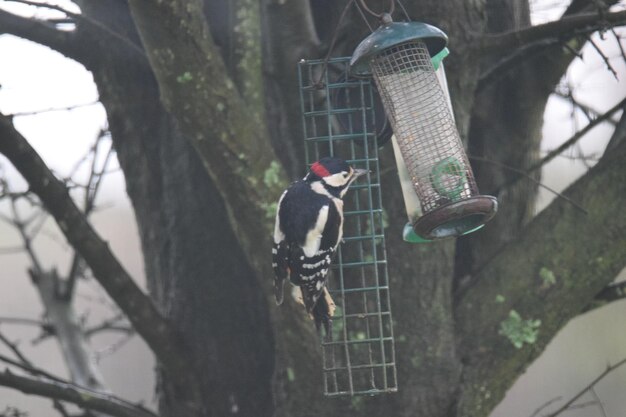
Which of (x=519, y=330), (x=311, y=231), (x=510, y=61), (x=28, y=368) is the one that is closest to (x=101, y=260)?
(x=28, y=368)

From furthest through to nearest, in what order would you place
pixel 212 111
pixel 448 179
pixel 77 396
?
1. pixel 77 396
2. pixel 212 111
3. pixel 448 179

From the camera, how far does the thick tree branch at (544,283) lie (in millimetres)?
3471

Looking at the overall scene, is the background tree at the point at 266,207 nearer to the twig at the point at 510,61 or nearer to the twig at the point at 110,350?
the twig at the point at 510,61

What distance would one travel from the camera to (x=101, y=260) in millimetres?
3549

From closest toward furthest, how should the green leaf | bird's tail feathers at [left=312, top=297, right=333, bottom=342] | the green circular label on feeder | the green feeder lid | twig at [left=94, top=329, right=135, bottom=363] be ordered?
the green feeder lid, the green circular label on feeder, bird's tail feathers at [left=312, top=297, right=333, bottom=342], the green leaf, twig at [left=94, top=329, right=135, bottom=363]

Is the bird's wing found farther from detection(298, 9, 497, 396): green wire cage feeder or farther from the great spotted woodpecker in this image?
detection(298, 9, 497, 396): green wire cage feeder

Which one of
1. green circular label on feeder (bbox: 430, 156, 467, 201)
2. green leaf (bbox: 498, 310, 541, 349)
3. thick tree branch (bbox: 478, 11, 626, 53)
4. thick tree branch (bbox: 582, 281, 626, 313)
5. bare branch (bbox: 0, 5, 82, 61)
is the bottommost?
green leaf (bbox: 498, 310, 541, 349)

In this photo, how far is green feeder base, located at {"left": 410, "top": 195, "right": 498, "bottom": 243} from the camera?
8.60 feet

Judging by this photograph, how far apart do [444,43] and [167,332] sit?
1655 millimetres

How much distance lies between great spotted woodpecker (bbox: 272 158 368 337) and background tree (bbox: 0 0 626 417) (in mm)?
124

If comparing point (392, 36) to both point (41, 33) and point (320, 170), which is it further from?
point (41, 33)

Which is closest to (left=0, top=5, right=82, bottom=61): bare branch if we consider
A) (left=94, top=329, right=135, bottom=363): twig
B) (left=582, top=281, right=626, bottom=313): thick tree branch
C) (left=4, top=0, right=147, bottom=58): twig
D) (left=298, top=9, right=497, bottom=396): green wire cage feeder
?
(left=4, top=0, right=147, bottom=58): twig

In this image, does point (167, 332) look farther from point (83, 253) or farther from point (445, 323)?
point (445, 323)

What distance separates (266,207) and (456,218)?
2.87 ft
